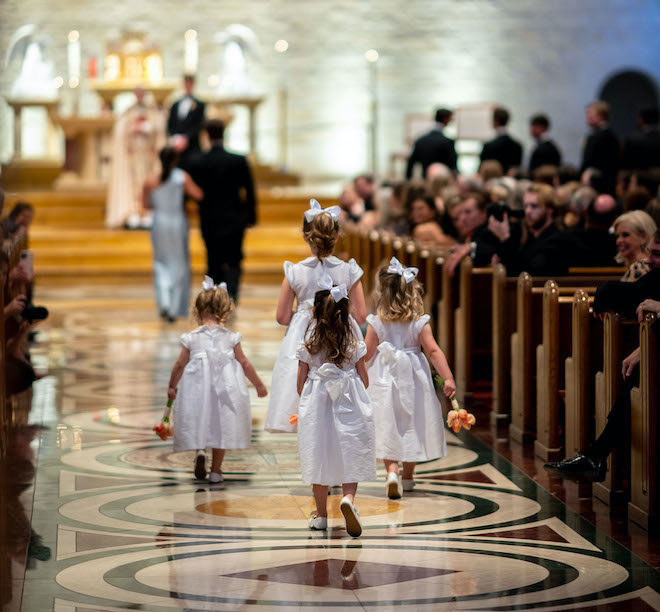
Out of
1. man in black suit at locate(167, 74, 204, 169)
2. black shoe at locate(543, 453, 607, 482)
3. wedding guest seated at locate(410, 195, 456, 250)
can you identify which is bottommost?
black shoe at locate(543, 453, 607, 482)

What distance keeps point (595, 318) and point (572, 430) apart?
1.81 ft

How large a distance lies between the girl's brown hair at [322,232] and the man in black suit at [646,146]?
7.63 m

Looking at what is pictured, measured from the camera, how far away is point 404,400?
592 cm

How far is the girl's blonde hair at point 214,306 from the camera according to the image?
6316 millimetres

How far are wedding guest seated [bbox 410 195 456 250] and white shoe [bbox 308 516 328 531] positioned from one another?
5.72 meters

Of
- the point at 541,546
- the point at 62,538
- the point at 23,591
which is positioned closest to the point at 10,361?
the point at 62,538

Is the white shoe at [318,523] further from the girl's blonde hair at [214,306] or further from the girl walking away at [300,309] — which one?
the girl's blonde hair at [214,306]

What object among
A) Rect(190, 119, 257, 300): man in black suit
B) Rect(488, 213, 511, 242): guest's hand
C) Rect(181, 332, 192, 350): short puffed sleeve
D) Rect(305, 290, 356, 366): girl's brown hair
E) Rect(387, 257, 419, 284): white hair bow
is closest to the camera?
Rect(305, 290, 356, 366): girl's brown hair

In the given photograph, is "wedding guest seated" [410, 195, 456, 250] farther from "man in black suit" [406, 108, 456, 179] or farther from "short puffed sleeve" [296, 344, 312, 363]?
"short puffed sleeve" [296, 344, 312, 363]

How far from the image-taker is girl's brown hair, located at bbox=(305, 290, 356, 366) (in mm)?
5223

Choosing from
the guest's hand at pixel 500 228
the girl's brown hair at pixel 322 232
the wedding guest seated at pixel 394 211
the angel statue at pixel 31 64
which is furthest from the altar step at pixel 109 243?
the girl's brown hair at pixel 322 232

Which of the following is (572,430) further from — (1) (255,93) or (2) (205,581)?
(1) (255,93)

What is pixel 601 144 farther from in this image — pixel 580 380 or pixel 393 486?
pixel 393 486

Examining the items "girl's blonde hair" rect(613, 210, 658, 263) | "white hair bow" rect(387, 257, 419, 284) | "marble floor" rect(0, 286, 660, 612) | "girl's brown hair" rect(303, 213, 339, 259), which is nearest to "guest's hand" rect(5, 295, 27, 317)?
"marble floor" rect(0, 286, 660, 612)
